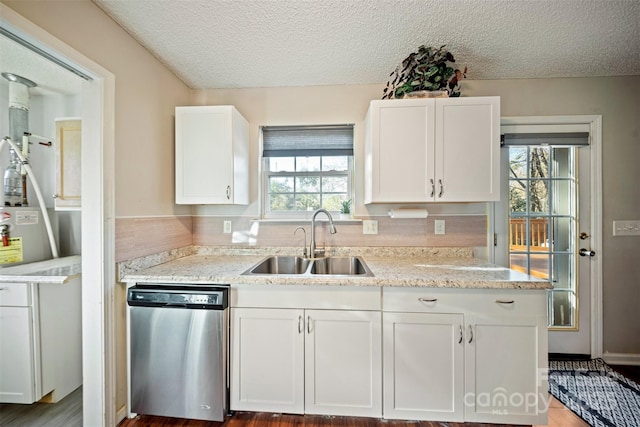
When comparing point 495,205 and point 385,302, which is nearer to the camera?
point 385,302

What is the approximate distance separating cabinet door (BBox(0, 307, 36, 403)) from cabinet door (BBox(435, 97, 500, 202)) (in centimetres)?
283

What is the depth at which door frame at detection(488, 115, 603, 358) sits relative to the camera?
2.09 metres

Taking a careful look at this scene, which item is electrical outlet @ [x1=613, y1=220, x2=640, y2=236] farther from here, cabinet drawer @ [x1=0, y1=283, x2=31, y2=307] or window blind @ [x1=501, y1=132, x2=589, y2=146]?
cabinet drawer @ [x1=0, y1=283, x2=31, y2=307]

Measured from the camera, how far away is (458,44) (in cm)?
172

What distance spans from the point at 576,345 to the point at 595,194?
50.4 inches

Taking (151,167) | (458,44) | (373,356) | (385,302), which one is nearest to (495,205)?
(458,44)

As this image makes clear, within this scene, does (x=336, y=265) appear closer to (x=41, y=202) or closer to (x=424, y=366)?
(x=424, y=366)

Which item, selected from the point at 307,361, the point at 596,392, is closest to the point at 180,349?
the point at 307,361

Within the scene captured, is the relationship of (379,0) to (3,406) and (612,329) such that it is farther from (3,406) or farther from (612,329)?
(3,406)

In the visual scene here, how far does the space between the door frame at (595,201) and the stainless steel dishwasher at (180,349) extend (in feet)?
8.83

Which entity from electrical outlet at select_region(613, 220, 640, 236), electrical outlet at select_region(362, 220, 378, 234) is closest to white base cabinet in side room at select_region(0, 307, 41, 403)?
electrical outlet at select_region(362, 220, 378, 234)

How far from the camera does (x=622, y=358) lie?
2.05m

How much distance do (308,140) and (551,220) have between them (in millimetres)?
2236

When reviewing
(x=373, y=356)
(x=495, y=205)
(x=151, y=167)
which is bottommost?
(x=373, y=356)
